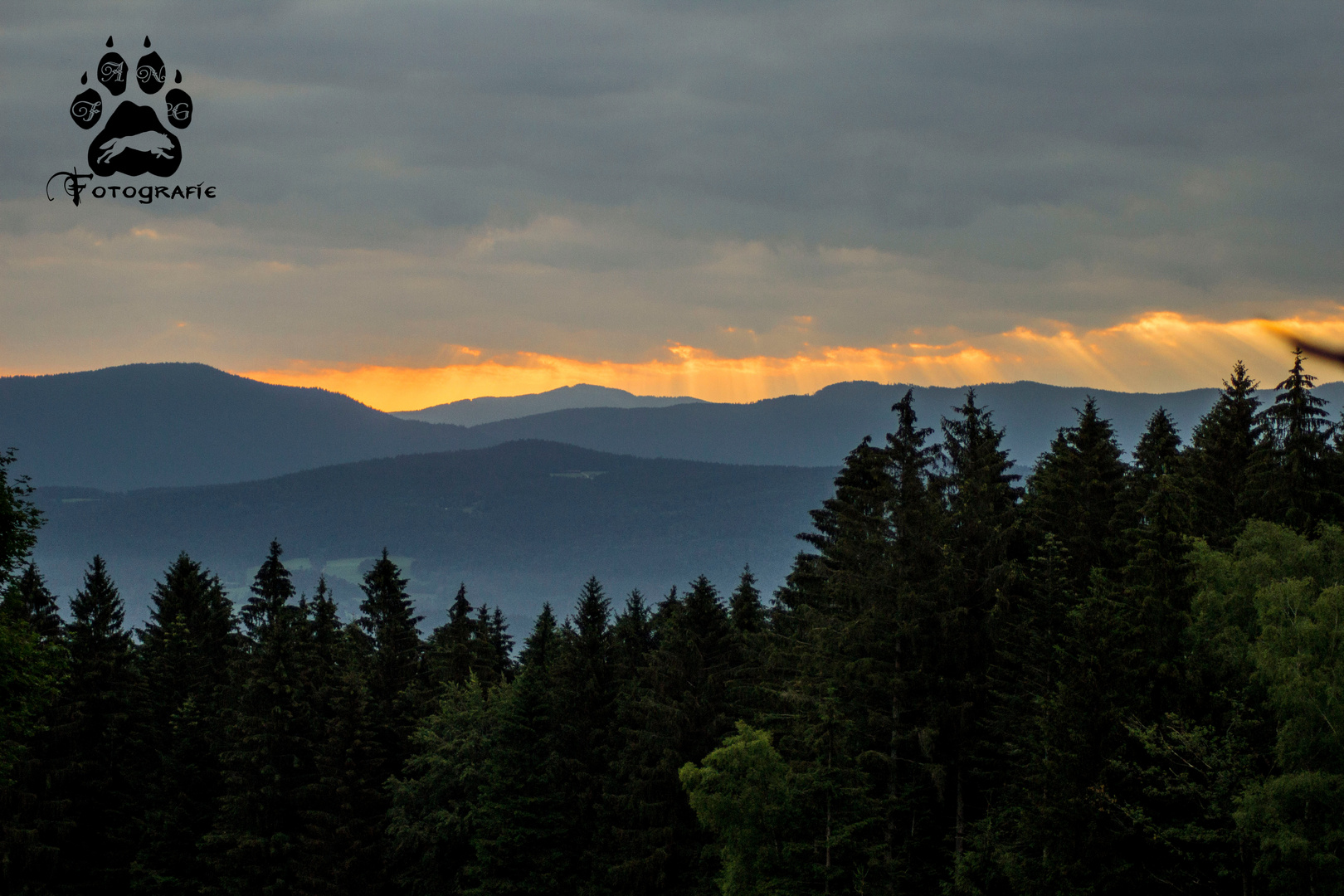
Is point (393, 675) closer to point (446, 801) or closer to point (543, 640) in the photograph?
point (543, 640)

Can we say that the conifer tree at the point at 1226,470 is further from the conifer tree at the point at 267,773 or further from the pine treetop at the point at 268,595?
the pine treetop at the point at 268,595

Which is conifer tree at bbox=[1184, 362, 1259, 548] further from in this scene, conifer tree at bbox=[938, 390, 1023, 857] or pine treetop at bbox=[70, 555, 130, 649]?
pine treetop at bbox=[70, 555, 130, 649]

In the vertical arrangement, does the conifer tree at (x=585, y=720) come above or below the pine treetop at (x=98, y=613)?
below

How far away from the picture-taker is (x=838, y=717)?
128 feet

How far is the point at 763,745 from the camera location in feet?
128

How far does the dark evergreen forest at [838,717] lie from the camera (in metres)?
32.1

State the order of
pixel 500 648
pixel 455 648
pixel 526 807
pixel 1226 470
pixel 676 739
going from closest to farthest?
pixel 1226 470, pixel 676 739, pixel 526 807, pixel 455 648, pixel 500 648

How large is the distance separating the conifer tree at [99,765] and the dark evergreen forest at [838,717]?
19 centimetres

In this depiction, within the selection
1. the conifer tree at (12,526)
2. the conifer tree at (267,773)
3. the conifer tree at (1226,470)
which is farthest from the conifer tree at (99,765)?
the conifer tree at (1226,470)

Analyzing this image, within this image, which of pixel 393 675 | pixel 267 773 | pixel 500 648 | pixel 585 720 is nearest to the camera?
pixel 585 720

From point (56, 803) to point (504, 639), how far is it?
148 ft

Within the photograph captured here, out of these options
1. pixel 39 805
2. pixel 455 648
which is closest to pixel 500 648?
pixel 455 648

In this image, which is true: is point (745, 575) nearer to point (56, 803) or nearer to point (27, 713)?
point (56, 803)

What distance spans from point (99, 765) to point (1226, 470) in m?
57.7
